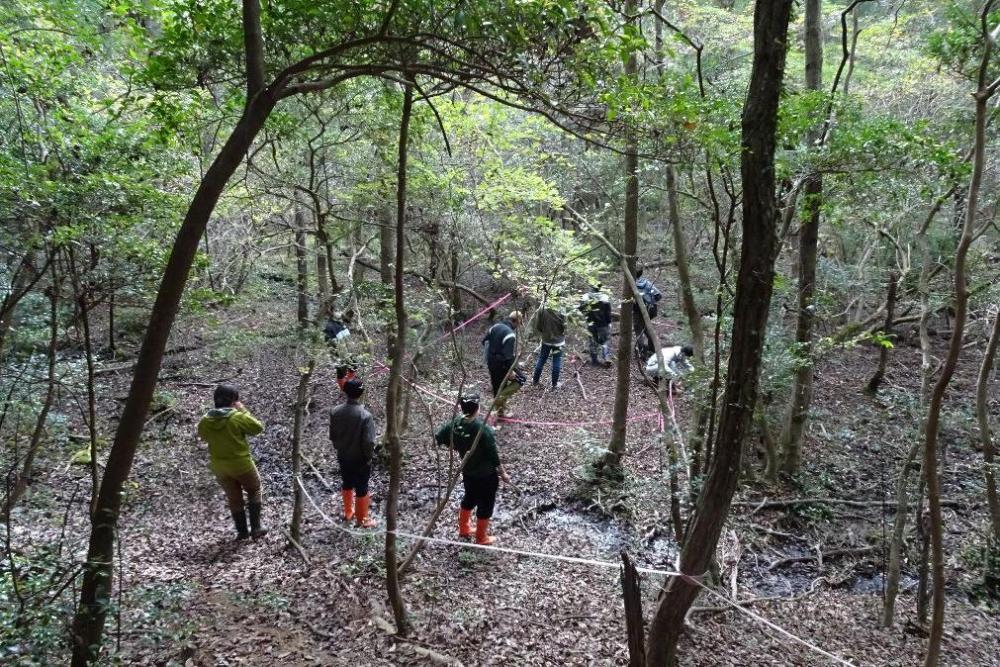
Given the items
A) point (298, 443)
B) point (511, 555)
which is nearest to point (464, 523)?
point (511, 555)

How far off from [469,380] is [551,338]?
2.14 m

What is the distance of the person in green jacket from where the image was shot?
→ 6168mm

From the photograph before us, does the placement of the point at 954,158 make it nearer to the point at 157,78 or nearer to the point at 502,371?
the point at 157,78

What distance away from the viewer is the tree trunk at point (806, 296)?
709 cm

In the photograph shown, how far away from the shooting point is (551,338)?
1108 centimetres

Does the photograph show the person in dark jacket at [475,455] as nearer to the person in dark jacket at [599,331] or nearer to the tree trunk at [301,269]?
the tree trunk at [301,269]

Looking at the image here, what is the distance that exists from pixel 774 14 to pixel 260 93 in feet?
9.11

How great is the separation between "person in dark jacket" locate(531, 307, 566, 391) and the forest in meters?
0.07

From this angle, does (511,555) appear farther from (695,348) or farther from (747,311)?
(747,311)

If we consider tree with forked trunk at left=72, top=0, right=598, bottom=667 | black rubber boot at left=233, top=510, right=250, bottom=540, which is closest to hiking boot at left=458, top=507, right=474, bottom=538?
black rubber boot at left=233, top=510, right=250, bottom=540

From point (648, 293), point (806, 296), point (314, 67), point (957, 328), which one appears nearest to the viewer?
point (314, 67)

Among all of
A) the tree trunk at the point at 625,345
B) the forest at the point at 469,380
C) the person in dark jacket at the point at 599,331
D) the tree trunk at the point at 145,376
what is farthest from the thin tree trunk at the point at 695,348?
the tree trunk at the point at 145,376

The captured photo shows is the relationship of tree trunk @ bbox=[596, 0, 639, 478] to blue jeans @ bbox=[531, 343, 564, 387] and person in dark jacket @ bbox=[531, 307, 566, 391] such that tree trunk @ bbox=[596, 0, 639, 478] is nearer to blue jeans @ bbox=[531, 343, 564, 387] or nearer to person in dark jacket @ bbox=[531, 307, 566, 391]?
person in dark jacket @ bbox=[531, 307, 566, 391]

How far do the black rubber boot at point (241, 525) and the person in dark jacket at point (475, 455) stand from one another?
2.42m
